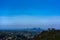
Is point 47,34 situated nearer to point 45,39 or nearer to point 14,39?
point 45,39

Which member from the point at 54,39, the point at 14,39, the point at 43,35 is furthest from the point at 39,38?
the point at 14,39

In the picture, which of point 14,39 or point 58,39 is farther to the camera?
point 14,39

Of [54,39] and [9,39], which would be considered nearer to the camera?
[54,39]

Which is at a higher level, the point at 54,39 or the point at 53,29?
the point at 53,29

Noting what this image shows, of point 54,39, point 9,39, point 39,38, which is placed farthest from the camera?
point 9,39

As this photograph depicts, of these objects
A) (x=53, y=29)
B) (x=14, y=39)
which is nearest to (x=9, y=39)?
(x=14, y=39)

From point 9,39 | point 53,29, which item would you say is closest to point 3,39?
point 9,39

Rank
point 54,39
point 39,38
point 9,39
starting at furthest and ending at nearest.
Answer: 1. point 9,39
2. point 39,38
3. point 54,39

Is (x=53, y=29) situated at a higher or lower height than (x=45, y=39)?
higher

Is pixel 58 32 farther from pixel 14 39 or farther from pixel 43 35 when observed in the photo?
pixel 14 39
